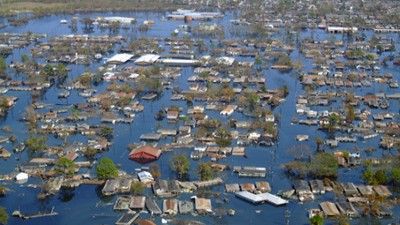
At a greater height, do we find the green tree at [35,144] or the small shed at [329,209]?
the green tree at [35,144]

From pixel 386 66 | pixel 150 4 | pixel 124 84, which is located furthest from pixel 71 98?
pixel 150 4

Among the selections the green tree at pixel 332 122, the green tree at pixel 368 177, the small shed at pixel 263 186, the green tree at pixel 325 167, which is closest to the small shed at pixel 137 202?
the small shed at pixel 263 186

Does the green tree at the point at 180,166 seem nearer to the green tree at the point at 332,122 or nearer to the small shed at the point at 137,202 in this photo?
the small shed at the point at 137,202

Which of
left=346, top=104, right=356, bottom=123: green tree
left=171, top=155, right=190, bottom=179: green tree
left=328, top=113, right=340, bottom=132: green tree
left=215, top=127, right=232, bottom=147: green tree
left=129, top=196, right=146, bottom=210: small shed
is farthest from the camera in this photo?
left=346, top=104, right=356, bottom=123: green tree

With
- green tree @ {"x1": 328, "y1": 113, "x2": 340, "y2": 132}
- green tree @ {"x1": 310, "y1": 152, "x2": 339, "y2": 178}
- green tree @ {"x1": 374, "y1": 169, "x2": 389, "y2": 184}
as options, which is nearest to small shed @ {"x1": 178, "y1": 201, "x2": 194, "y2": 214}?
green tree @ {"x1": 310, "y1": 152, "x2": 339, "y2": 178}

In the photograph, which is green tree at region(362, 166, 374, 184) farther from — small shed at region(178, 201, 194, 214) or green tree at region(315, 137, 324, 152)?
small shed at region(178, 201, 194, 214)

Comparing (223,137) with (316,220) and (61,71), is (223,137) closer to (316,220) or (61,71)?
(316,220)
